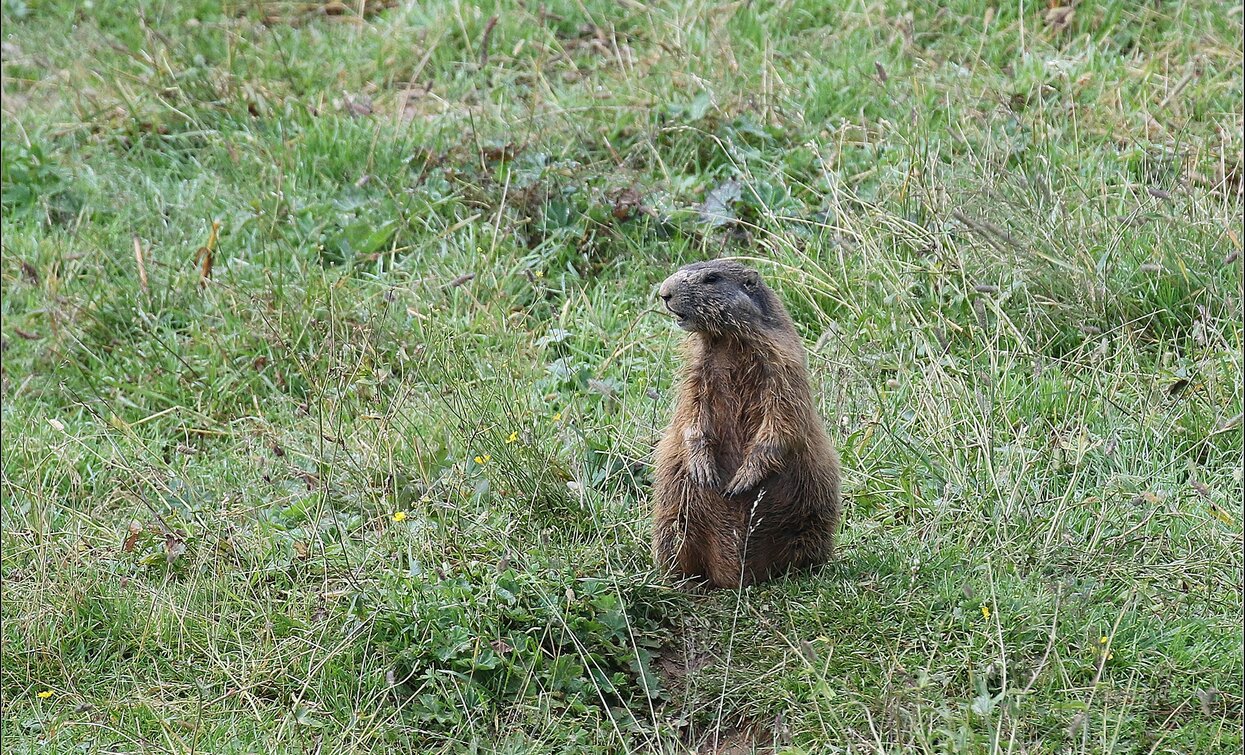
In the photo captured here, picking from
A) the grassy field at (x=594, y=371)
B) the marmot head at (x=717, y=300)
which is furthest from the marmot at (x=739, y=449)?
the grassy field at (x=594, y=371)

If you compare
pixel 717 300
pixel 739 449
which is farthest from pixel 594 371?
pixel 717 300

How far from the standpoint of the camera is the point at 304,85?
313 inches

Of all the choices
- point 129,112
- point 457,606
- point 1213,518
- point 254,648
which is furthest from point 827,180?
point 129,112

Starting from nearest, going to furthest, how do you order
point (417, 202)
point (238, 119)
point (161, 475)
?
point (161, 475)
point (417, 202)
point (238, 119)

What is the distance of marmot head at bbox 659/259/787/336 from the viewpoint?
13.3ft

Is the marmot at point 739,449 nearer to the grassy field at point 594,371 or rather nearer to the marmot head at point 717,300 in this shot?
the marmot head at point 717,300

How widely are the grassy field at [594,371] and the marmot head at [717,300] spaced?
81 centimetres

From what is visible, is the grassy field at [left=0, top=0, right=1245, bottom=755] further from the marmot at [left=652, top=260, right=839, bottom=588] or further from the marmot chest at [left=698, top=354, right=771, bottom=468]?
the marmot chest at [left=698, top=354, right=771, bottom=468]

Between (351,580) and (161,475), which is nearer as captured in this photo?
(351,580)

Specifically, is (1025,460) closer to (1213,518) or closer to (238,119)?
(1213,518)

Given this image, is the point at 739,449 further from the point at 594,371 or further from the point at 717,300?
the point at 594,371

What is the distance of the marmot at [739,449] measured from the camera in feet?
13.4

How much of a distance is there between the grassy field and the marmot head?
81 cm

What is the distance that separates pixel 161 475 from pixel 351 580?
4.60 ft
